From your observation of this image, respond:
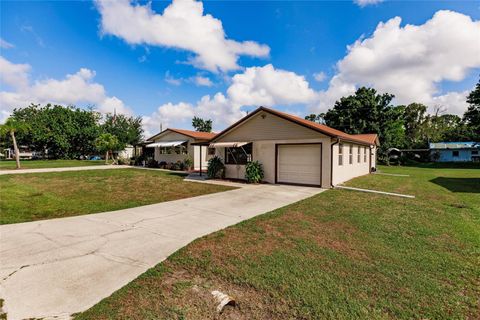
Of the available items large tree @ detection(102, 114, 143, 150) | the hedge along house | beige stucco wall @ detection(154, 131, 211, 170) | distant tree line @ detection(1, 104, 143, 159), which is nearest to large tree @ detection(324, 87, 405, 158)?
the hedge along house

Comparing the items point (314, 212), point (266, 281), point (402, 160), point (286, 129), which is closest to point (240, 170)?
point (286, 129)

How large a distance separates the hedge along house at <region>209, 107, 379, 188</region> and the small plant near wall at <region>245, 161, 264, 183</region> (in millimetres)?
364

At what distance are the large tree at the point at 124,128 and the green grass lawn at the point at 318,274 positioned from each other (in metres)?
42.4

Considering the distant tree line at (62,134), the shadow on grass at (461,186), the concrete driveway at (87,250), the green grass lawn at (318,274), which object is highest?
the distant tree line at (62,134)

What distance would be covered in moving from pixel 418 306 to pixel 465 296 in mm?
803

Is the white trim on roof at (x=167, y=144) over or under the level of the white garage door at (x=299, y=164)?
over

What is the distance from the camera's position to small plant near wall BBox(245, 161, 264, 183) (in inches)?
513

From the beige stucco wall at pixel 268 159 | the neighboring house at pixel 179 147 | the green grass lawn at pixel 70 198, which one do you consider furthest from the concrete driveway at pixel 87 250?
the neighboring house at pixel 179 147

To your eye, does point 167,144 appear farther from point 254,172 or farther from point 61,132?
point 61,132

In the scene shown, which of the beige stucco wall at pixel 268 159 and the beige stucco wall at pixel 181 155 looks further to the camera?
the beige stucco wall at pixel 181 155

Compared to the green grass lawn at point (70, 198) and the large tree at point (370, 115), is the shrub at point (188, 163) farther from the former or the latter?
the large tree at point (370, 115)

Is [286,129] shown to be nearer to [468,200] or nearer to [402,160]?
[468,200]

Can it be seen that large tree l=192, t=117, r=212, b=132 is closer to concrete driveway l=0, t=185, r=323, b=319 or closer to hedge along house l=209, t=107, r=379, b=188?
hedge along house l=209, t=107, r=379, b=188

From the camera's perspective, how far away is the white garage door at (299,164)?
39.6 feet
